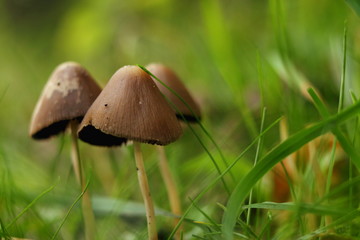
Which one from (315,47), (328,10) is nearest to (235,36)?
(328,10)

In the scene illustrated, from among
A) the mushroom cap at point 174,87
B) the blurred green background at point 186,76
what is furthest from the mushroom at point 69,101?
the mushroom cap at point 174,87

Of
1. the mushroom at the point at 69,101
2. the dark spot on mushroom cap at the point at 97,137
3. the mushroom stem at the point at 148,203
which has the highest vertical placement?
the mushroom at the point at 69,101

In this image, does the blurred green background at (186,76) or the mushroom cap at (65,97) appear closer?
the mushroom cap at (65,97)

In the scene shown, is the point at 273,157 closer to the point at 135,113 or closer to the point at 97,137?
the point at 135,113

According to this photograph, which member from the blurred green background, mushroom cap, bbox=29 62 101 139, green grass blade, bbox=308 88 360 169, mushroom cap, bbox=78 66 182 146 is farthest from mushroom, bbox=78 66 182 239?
green grass blade, bbox=308 88 360 169

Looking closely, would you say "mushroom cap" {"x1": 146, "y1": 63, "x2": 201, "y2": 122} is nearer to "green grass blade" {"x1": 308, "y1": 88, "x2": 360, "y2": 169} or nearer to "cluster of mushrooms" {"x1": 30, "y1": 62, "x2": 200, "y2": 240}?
"cluster of mushrooms" {"x1": 30, "y1": 62, "x2": 200, "y2": 240}

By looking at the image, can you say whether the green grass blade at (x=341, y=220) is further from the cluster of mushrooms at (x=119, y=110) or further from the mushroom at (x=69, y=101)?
the mushroom at (x=69, y=101)
